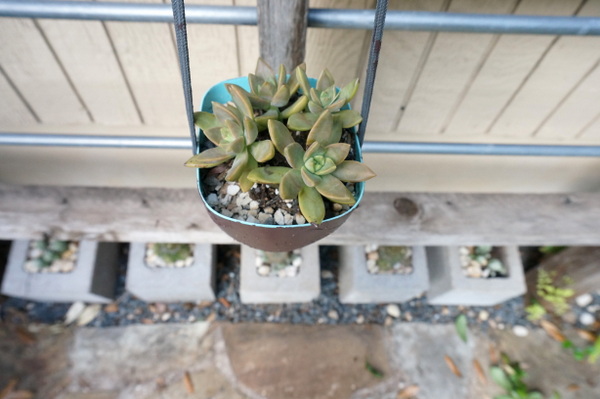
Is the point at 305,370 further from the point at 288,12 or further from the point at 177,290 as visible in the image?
the point at 288,12

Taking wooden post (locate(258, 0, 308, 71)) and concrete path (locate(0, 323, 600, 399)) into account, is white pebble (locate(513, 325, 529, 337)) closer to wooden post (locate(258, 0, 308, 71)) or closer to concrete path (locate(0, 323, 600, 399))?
concrete path (locate(0, 323, 600, 399))

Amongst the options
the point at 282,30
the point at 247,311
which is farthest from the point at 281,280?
the point at 282,30

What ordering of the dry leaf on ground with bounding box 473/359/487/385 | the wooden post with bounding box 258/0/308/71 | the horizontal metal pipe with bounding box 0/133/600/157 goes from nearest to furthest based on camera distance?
the wooden post with bounding box 258/0/308/71 < the horizontal metal pipe with bounding box 0/133/600/157 < the dry leaf on ground with bounding box 473/359/487/385

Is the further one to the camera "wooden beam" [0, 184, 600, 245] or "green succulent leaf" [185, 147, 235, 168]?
"wooden beam" [0, 184, 600, 245]

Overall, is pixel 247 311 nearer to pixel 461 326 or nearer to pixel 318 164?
pixel 461 326

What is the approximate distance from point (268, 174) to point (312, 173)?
8 centimetres

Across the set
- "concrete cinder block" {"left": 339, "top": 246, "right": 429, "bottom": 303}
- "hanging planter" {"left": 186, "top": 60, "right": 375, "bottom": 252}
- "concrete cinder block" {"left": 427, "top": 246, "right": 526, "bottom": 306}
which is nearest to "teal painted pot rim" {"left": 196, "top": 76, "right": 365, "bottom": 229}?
"hanging planter" {"left": 186, "top": 60, "right": 375, "bottom": 252}

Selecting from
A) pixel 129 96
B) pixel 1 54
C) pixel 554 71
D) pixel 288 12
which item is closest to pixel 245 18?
pixel 288 12

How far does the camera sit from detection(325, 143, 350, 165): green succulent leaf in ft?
2.21

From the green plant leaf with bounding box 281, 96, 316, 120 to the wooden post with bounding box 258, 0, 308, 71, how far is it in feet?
0.78

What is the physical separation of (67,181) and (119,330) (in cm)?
74

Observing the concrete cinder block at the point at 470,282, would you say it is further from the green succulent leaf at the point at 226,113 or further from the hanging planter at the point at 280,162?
the green succulent leaf at the point at 226,113

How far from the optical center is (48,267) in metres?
1.73

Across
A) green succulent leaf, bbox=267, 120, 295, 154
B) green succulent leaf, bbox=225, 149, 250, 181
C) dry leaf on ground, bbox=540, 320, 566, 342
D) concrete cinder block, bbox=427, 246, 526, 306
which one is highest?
green succulent leaf, bbox=267, 120, 295, 154
